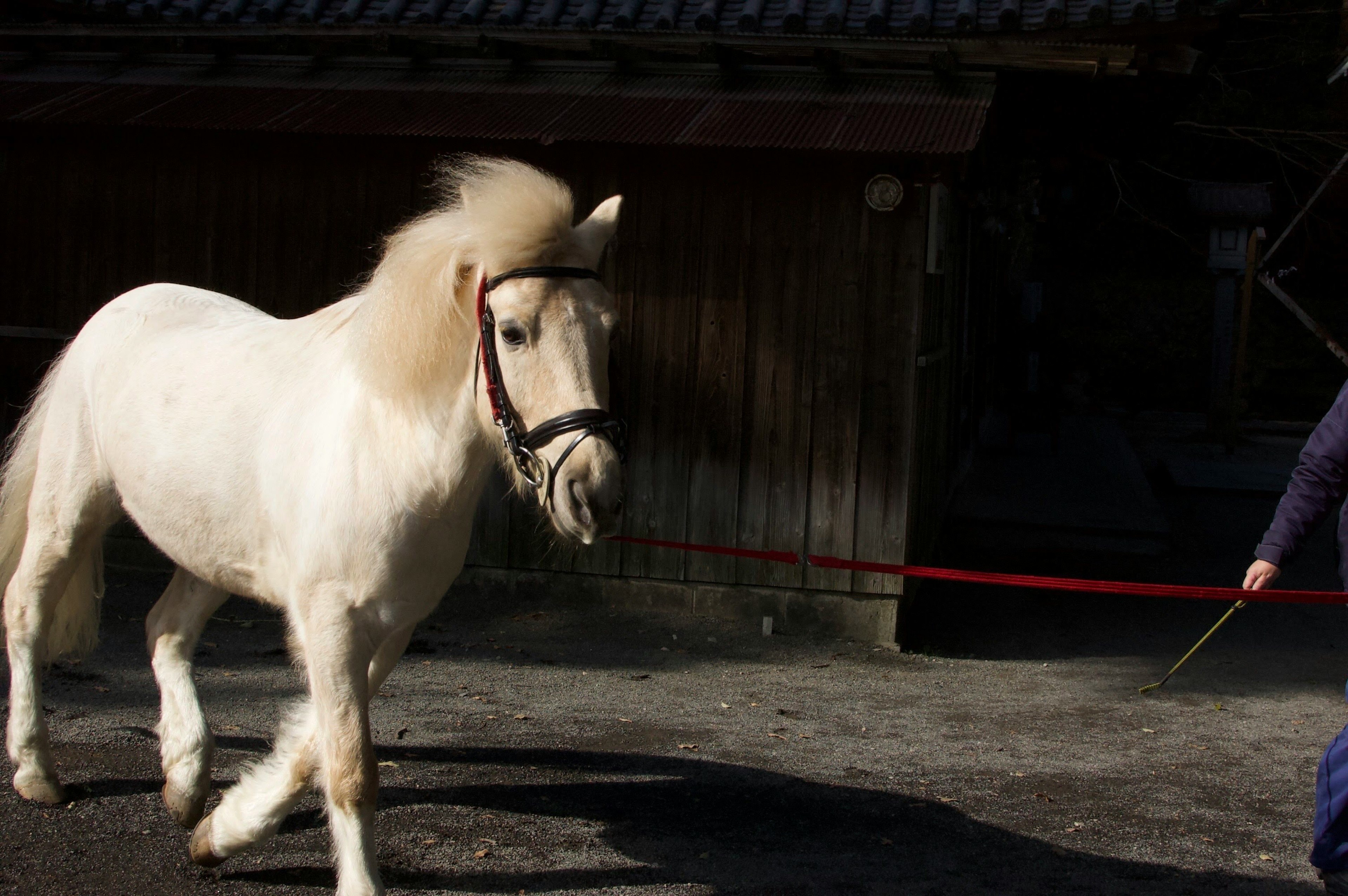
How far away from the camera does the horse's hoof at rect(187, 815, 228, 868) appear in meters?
3.03

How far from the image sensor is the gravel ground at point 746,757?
3.32 metres

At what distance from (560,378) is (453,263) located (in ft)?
1.43

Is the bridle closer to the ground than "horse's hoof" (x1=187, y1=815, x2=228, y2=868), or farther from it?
farther from it

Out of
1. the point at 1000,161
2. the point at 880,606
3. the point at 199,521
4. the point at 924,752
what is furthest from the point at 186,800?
the point at 1000,161

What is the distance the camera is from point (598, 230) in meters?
2.75

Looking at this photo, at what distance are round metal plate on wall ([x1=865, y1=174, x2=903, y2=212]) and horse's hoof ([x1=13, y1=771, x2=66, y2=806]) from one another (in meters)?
4.56

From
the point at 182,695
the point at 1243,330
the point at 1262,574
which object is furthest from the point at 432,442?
the point at 1243,330

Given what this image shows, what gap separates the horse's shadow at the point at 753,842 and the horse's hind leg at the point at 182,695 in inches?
12.9

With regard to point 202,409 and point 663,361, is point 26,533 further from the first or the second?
point 663,361

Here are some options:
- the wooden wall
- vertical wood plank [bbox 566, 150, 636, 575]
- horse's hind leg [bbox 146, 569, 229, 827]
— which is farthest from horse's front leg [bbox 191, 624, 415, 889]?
vertical wood plank [bbox 566, 150, 636, 575]

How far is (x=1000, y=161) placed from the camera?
10.6m

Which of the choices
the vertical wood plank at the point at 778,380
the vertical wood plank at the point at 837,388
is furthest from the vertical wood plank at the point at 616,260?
the vertical wood plank at the point at 837,388

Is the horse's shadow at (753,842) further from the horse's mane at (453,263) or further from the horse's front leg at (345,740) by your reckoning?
the horse's mane at (453,263)

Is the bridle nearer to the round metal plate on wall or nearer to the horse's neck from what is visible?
the horse's neck
